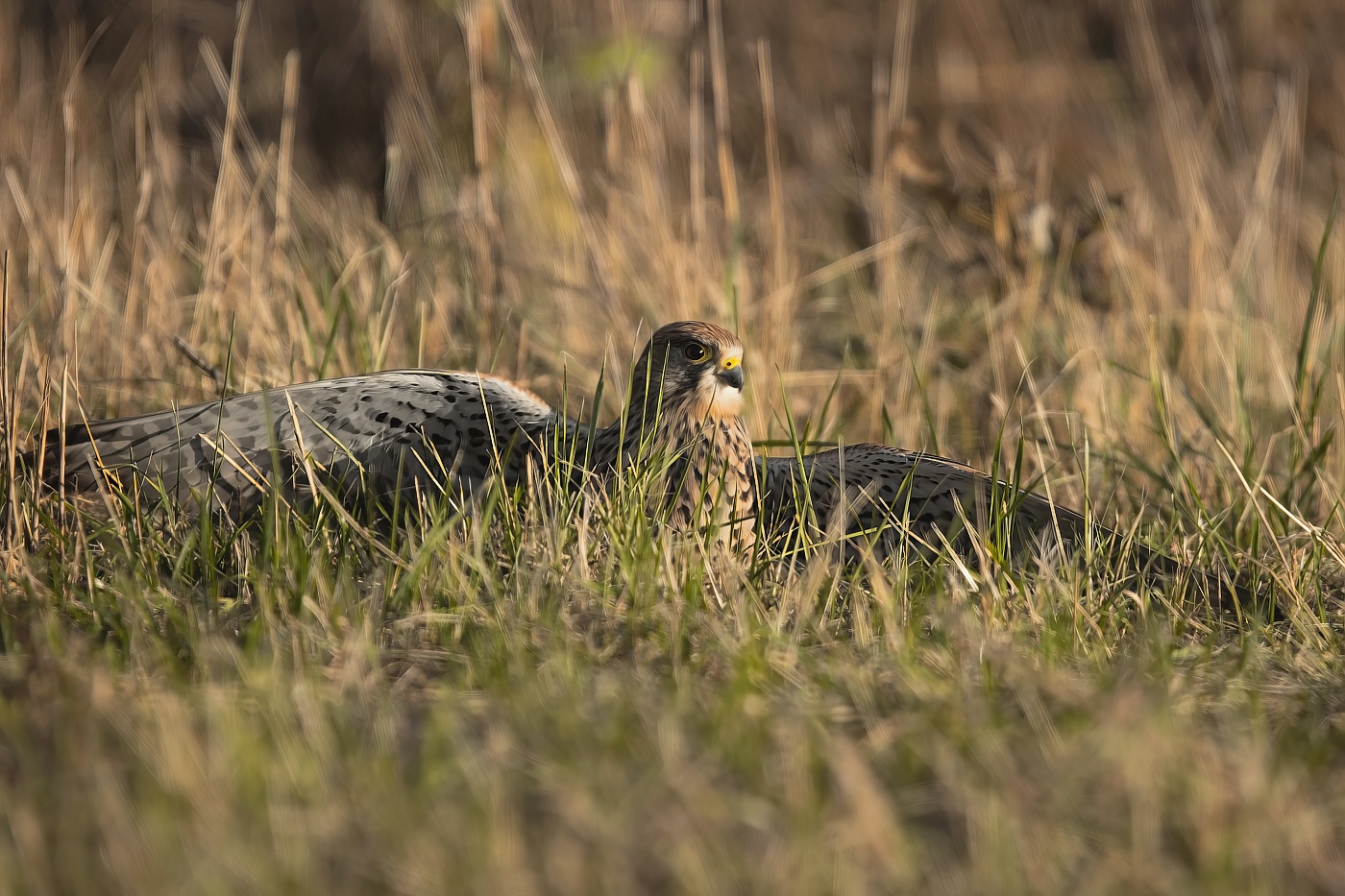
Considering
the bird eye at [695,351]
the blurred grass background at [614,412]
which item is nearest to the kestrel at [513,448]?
the bird eye at [695,351]

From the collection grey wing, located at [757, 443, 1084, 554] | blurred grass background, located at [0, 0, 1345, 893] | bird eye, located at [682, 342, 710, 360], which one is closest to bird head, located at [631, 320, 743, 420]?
bird eye, located at [682, 342, 710, 360]

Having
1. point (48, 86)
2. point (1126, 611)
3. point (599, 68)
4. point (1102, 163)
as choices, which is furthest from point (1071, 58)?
point (1126, 611)

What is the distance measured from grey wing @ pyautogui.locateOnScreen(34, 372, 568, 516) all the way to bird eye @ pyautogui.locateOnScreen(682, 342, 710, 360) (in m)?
0.40

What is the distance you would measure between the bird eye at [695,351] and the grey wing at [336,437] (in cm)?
40

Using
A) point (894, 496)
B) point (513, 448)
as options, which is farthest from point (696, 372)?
point (894, 496)

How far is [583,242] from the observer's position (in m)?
5.23

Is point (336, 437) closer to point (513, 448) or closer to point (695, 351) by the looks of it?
point (513, 448)

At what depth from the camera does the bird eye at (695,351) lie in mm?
3660

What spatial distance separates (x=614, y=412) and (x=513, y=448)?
0.92m

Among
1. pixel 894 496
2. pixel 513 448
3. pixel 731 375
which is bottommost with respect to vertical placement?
pixel 894 496

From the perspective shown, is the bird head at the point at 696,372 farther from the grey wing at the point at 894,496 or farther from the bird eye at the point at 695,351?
the grey wing at the point at 894,496

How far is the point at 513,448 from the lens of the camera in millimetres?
3588

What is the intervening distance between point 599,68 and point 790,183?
1.55 meters

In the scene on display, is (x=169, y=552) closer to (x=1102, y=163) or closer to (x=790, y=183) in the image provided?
(x=790, y=183)
